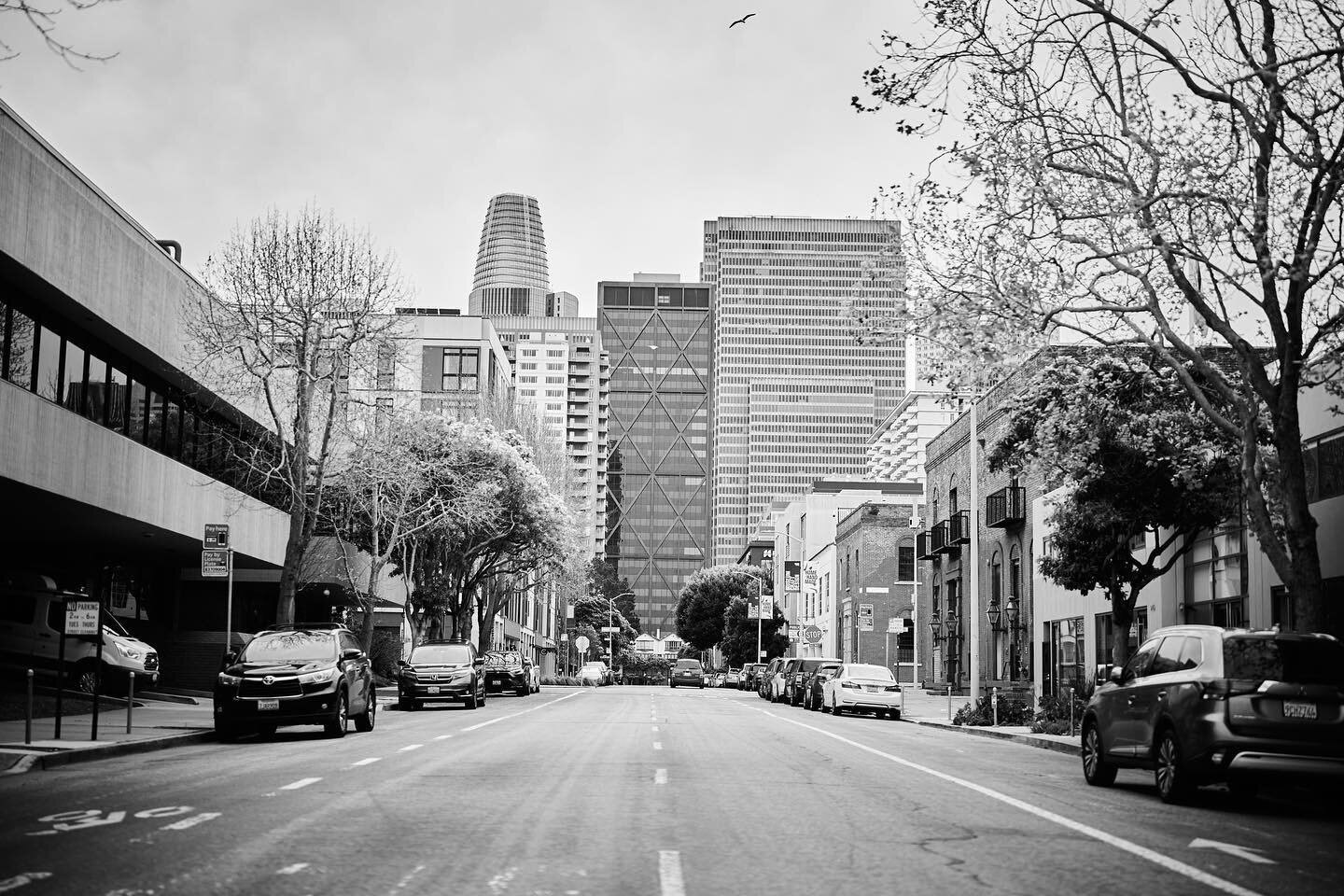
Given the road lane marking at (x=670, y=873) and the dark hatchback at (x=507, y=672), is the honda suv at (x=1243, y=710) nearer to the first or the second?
the road lane marking at (x=670, y=873)

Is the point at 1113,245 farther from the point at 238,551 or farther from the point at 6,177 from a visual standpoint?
the point at 238,551

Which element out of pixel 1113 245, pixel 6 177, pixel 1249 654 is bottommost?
pixel 1249 654

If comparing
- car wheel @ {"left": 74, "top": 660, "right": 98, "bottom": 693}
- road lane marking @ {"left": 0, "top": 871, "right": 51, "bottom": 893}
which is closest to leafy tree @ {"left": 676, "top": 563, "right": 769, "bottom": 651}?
car wheel @ {"left": 74, "top": 660, "right": 98, "bottom": 693}

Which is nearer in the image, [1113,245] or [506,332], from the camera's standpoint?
[1113,245]

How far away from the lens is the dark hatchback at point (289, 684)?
2117 cm

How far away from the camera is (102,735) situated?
19.4m

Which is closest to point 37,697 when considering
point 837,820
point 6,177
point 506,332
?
point 6,177

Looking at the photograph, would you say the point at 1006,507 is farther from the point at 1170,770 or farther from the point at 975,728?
the point at 1170,770

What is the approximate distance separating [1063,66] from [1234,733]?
28.4 feet

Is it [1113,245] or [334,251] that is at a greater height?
[334,251]

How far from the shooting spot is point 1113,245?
709 inches

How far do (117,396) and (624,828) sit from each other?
24811mm

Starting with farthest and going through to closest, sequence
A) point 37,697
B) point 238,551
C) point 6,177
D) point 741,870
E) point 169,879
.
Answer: point 238,551 < point 37,697 < point 6,177 < point 741,870 < point 169,879

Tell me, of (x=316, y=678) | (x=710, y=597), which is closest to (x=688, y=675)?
(x=710, y=597)
